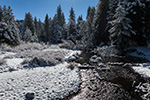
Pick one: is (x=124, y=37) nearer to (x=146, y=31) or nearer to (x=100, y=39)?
(x=146, y=31)

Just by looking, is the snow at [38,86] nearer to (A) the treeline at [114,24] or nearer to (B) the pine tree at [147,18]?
(A) the treeline at [114,24]

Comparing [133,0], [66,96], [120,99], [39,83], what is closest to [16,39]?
[39,83]

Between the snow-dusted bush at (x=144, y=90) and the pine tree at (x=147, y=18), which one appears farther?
the pine tree at (x=147, y=18)

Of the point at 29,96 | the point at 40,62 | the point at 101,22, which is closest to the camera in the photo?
the point at 29,96

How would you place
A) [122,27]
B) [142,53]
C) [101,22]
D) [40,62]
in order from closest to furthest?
[40,62], [142,53], [122,27], [101,22]

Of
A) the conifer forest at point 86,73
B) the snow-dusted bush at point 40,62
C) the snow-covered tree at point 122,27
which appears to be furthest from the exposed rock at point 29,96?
the snow-covered tree at point 122,27

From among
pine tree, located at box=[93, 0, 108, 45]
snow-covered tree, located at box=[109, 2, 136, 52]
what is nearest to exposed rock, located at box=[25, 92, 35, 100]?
snow-covered tree, located at box=[109, 2, 136, 52]

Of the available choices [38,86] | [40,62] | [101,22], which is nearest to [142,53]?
[101,22]

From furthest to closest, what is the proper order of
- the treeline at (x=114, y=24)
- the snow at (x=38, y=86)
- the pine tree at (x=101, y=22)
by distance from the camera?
the pine tree at (x=101, y=22), the treeline at (x=114, y=24), the snow at (x=38, y=86)

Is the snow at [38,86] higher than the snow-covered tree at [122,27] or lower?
lower

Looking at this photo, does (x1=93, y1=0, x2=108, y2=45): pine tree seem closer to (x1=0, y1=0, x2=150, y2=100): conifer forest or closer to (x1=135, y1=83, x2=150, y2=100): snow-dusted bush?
(x1=0, y1=0, x2=150, y2=100): conifer forest

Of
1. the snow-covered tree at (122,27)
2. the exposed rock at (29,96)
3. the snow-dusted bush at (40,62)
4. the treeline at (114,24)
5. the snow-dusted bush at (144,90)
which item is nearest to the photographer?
the exposed rock at (29,96)

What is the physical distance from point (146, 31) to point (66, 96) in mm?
18259

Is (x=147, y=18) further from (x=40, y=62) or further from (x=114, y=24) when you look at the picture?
(x=40, y=62)
